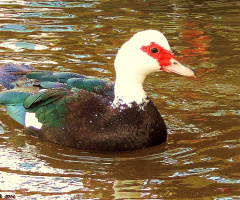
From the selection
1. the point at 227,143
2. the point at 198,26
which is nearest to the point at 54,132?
the point at 227,143

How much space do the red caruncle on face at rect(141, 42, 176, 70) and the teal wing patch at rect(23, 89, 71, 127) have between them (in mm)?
964

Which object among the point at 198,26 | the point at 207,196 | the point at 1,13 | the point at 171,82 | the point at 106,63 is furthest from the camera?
the point at 1,13

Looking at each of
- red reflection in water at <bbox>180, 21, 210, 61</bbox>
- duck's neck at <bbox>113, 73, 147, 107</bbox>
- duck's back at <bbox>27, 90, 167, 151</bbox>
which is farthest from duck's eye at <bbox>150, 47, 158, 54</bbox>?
red reflection in water at <bbox>180, 21, 210, 61</bbox>

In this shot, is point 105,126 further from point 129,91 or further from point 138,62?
point 138,62

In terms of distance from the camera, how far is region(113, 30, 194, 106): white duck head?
6.75m

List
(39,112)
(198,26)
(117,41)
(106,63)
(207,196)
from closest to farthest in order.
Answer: (207,196)
(39,112)
(106,63)
(117,41)
(198,26)

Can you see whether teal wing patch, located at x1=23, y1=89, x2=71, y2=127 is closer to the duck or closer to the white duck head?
the duck

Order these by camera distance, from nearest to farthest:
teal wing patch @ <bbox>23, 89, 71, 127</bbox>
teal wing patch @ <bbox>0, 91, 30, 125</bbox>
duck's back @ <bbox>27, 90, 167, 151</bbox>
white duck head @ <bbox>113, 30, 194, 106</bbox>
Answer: duck's back @ <bbox>27, 90, 167, 151</bbox>, white duck head @ <bbox>113, 30, 194, 106</bbox>, teal wing patch @ <bbox>23, 89, 71, 127</bbox>, teal wing patch @ <bbox>0, 91, 30, 125</bbox>

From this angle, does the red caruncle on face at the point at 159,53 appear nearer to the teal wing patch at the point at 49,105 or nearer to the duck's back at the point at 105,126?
the duck's back at the point at 105,126

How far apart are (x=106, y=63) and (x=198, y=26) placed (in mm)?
2585

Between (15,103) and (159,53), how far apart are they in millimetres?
1790

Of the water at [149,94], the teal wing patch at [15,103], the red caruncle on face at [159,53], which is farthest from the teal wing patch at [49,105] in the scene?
the red caruncle on face at [159,53]

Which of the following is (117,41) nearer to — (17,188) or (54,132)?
(54,132)

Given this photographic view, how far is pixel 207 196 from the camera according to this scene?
566cm
